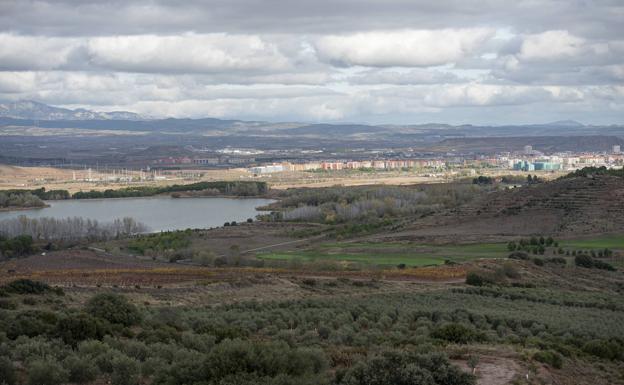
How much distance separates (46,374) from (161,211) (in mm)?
82823

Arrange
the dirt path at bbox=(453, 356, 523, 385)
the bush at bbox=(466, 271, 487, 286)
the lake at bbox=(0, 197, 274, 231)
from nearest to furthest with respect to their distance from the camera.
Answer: the dirt path at bbox=(453, 356, 523, 385), the bush at bbox=(466, 271, 487, 286), the lake at bbox=(0, 197, 274, 231)

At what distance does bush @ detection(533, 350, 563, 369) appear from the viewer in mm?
14000

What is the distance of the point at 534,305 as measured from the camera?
27.0 m

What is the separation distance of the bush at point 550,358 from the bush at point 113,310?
846 cm

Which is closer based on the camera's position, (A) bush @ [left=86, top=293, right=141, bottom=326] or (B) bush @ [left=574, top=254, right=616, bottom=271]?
(A) bush @ [left=86, top=293, right=141, bottom=326]

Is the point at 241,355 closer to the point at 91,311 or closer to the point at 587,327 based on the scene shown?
the point at 91,311

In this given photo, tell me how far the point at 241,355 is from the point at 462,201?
75529 millimetres

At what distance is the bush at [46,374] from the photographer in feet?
35.2

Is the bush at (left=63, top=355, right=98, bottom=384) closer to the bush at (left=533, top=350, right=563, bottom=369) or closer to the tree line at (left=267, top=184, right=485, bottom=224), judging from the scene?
the bush at (left=533, top=350, right=563, bottom=369)

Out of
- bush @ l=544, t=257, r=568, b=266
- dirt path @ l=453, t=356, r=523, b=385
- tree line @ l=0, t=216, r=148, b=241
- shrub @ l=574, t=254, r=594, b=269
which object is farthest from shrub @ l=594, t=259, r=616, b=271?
tree line @ l=0, t=216, r=148, b=241

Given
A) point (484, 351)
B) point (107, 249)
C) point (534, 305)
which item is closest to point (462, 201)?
point (107, 249)

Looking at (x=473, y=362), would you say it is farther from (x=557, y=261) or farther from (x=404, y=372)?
(x=557, y=261)

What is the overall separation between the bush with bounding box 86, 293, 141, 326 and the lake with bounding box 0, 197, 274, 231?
56382mm

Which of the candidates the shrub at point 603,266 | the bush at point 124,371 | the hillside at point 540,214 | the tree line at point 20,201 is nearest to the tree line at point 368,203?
the hillside at point 540,214
